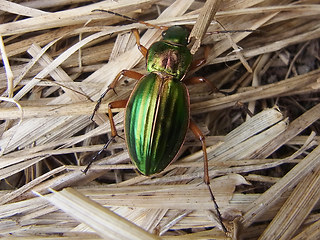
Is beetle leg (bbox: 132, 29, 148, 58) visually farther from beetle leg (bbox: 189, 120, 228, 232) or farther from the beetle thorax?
beetle leg (bbox: 189, 120, 228, 232)

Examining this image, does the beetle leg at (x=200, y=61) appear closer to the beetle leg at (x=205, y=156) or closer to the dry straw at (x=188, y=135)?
the dry straw at (x=188, y=135)

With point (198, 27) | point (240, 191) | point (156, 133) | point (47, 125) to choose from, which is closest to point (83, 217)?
point (156, 133)

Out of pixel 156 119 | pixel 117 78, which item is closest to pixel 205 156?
pixel 156 119

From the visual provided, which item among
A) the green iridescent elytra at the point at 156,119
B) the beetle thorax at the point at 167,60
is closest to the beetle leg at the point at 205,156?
the green iridescent elytra at the point at 156,119

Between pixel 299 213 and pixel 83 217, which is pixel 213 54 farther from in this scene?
pixel 83 217

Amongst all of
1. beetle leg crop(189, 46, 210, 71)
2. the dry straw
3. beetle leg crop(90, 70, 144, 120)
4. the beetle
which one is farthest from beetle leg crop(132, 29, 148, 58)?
beetle leg crop(189, 46, 210, 71)

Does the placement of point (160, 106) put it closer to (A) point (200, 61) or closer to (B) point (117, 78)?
(B) point (117, 78)
